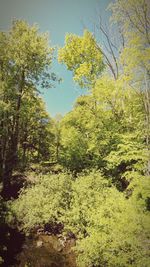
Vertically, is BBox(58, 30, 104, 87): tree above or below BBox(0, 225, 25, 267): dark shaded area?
above

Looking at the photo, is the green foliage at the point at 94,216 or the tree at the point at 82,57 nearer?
the green foliage at the point at 94,216

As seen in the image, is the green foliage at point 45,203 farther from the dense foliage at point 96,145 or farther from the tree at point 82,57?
the tree at point 82,57

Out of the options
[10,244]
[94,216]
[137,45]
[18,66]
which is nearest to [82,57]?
[18,66]

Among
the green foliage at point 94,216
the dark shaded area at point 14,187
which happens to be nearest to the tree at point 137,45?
the green foliage at point 94,216

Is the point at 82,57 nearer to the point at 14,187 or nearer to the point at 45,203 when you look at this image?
the point at 14,187

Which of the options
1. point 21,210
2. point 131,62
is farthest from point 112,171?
point 131,62

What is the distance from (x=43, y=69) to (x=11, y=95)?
142 inches

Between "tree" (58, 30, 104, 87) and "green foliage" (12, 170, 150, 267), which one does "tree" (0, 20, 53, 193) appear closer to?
"tree" (58, 30, 104, 87)

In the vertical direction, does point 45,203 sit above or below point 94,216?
above

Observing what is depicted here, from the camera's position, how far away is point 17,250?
1241cm

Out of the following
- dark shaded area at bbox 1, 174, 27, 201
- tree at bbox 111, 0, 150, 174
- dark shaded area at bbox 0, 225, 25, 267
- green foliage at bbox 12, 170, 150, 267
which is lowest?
dark shaded area at bbox 0, 225, 25, 267

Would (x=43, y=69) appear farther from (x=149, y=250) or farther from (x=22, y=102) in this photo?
(x=149, y=250)

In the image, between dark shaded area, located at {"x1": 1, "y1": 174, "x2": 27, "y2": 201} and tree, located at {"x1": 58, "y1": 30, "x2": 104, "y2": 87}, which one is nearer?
dark shaded area, located at {"x1": 1, "y1": 174, "x2": 27, "y2": 201}

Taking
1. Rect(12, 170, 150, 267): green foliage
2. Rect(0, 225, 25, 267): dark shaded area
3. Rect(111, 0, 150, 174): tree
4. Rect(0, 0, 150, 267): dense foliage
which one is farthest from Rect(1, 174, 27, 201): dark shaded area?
Rect(111, 0, 150, 174): tree
